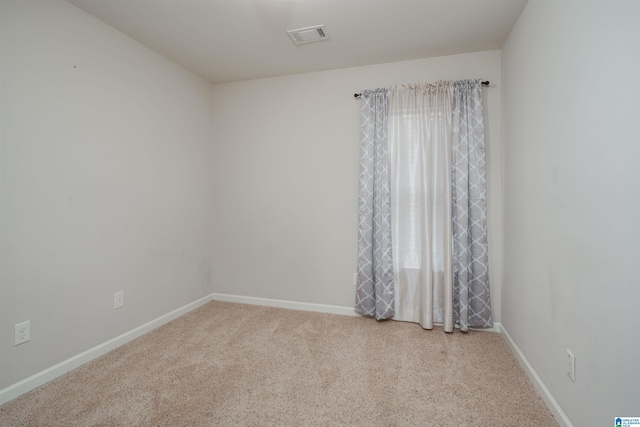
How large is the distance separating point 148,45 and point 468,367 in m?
3.48

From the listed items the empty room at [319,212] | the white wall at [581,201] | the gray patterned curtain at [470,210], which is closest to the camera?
the white wall at [581,201]

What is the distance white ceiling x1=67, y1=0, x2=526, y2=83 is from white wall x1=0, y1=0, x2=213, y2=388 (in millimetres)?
285

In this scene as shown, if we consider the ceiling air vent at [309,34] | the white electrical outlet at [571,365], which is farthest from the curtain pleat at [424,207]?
the white electrical outlet at [571,365]

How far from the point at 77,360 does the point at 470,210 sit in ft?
10.2

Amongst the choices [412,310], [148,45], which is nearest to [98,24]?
[148,45]

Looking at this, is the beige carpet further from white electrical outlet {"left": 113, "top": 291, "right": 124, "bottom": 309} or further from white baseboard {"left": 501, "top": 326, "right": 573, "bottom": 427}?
white electrical outlet {"left": 113, "top": 291, "right": 124, "bottom": 309}

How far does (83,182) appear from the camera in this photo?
195cm

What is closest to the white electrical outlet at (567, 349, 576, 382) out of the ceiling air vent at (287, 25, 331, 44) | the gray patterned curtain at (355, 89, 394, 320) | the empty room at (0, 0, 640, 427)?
the empty room at (0, 0, 640, 427)

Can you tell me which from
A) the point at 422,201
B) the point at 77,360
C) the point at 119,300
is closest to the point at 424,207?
the point at 422,201

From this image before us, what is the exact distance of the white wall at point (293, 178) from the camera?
2.77 metres

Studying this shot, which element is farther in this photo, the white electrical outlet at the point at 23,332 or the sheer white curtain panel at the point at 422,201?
the sheer white curtain panel at the point at 422,201

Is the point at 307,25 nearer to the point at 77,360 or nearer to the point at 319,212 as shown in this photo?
the point at 319,212

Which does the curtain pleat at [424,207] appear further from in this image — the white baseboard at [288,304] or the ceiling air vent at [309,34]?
the ceiling air vent at [309,34]

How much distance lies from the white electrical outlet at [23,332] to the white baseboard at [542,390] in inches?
115
